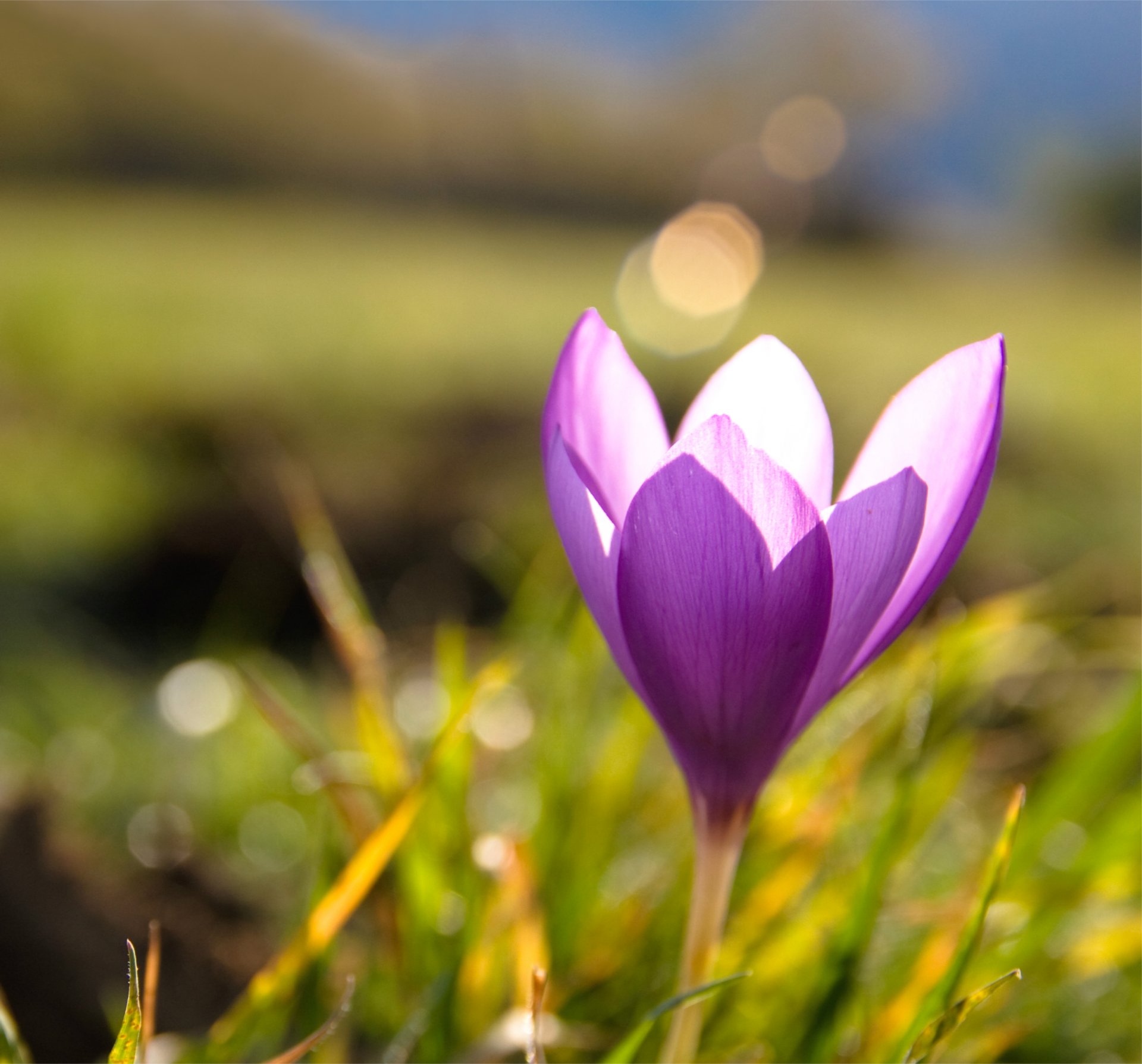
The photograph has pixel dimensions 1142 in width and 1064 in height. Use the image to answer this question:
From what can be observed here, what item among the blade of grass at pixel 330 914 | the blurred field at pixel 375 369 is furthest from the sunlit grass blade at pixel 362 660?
the blurred field at pixel 375 369

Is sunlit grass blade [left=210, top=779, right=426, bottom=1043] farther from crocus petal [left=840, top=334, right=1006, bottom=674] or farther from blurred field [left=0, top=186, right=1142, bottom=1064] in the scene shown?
crocus petal [left=840, top=334, right=1006, bottom=674]

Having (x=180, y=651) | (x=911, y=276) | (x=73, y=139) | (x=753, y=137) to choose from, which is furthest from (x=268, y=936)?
(x=753, y=137)

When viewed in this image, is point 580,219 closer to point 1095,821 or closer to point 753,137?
point 753,137

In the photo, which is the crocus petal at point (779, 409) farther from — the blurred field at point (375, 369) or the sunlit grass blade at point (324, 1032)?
the blurred field at point (375, 369)

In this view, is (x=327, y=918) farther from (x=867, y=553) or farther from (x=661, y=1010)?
(x=867, y=553)

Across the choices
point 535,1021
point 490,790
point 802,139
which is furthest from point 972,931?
point 802,139

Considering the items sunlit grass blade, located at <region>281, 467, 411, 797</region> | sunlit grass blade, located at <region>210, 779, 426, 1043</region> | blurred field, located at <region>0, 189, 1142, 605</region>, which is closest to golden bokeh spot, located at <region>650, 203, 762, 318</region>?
blurred field, located at <region>0, 189, 1142, 605</region>

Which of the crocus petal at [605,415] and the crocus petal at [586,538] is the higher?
the crocus petal at [605,415]
